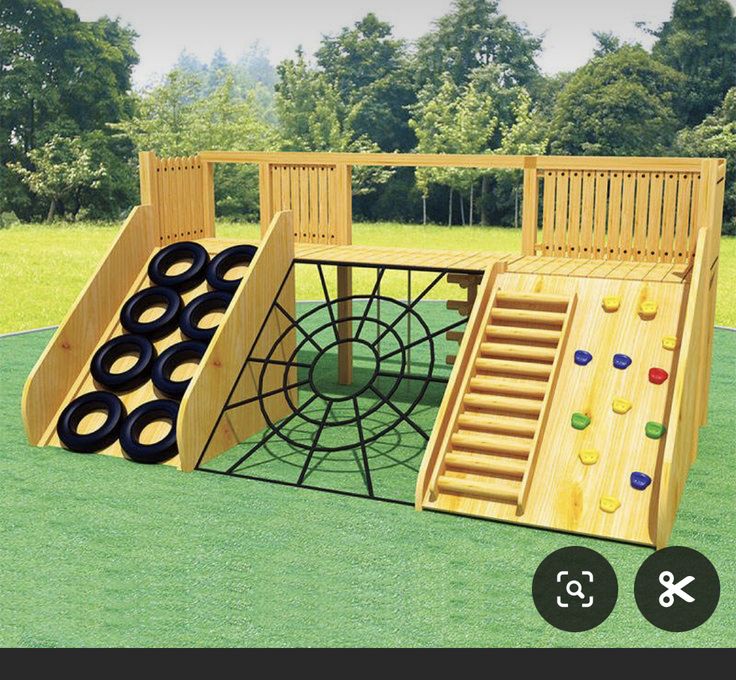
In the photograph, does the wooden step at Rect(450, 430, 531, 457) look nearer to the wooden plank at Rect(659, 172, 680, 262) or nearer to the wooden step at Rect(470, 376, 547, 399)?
the wooden step at Rect(470, 376, 547, 399)

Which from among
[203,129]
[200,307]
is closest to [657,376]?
[200,307]

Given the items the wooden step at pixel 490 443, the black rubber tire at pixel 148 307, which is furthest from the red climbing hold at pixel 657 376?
the black rubber tire at pixel 148 307

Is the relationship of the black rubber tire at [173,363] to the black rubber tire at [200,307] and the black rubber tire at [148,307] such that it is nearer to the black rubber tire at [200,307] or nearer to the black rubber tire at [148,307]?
the black rubber tire at [200,307]

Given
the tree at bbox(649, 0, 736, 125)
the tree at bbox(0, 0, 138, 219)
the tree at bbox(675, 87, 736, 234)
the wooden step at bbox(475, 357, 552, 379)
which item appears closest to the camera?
the wooden step at bbox(475, 357, 552, 379)

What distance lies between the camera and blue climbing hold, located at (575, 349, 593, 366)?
8.48m

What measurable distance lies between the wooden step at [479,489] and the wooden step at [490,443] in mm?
288

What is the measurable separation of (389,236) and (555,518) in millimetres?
32564

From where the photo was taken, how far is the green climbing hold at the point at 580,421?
8070 millimetres

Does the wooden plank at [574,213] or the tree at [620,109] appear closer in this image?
the wooden plank at [574,213]

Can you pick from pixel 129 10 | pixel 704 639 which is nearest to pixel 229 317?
pixel 704 639

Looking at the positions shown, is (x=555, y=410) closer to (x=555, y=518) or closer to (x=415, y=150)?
(x=555, y=518)

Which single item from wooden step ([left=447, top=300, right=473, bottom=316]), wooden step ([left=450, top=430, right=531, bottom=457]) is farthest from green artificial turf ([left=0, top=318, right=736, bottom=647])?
wooden step ([left=447, top=300, right=473, bottom=316])

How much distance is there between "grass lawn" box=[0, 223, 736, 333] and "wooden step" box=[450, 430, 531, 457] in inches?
614

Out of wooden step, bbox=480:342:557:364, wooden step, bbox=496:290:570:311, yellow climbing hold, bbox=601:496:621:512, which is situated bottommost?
yellow climbing hold, bbox=601:496:621:512
